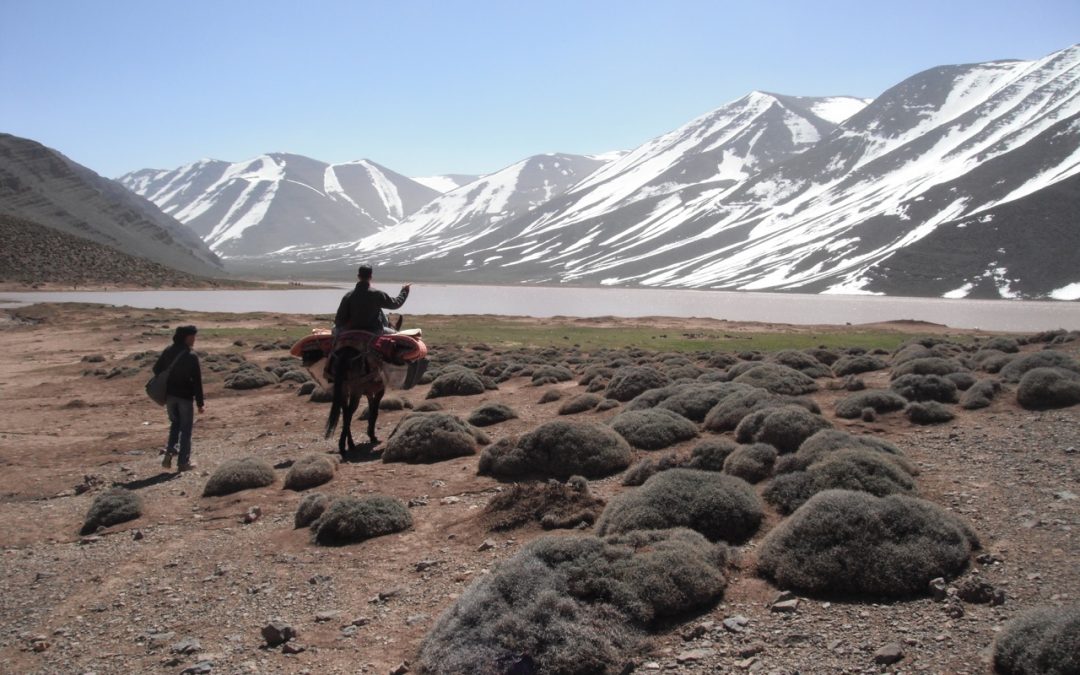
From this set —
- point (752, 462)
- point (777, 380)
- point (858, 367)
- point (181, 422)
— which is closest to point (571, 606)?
point (752, 462)

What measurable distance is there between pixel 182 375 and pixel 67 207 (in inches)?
6518

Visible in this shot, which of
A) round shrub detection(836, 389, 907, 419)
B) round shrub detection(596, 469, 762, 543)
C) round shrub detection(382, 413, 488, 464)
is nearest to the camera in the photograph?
round shrub detection(596, 469, 762, 543)

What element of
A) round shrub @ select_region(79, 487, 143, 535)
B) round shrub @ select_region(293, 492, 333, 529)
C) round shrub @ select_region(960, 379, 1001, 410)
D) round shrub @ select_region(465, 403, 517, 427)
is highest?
round shrub @ select_region(960, 379, 1001, 410)

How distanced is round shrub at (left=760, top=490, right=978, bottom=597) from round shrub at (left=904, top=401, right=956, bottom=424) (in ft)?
21.4

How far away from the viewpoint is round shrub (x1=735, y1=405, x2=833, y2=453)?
10898 mm

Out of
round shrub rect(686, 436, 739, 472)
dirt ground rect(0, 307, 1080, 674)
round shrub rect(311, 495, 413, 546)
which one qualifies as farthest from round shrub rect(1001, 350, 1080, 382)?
round shrub rect(311, 495, 413, 546)

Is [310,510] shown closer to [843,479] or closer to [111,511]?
[111,511]

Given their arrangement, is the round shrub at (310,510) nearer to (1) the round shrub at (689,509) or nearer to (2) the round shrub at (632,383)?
(1) the round shrub at (689,509)

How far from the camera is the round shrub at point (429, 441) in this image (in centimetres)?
1269

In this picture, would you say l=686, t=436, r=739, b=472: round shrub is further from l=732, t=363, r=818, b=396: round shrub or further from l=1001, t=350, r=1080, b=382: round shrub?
l=1001, t=350, r=1080, b=382: round shrub

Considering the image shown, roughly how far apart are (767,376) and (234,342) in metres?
34.6

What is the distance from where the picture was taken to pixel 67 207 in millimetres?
152750

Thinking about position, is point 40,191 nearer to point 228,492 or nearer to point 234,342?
point 234,342

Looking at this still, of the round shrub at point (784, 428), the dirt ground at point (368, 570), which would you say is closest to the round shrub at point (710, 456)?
the round shrub at point (784, 428)
